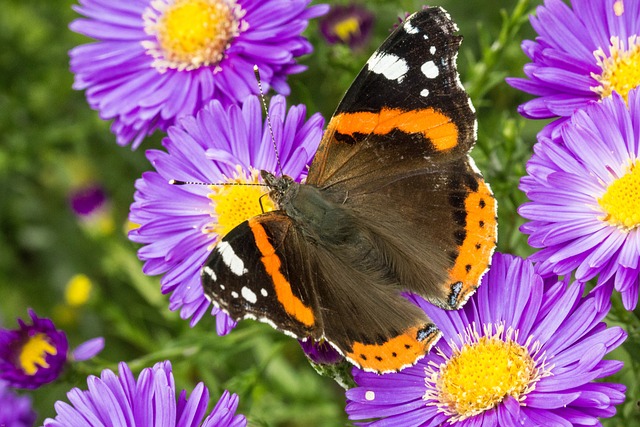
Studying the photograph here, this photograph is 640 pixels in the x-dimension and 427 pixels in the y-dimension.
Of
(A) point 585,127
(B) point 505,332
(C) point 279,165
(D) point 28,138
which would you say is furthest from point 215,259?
(D) point 28,138

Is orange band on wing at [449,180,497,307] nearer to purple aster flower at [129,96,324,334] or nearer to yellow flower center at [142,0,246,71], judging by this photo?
purple aster flower at [129,96,324,334]

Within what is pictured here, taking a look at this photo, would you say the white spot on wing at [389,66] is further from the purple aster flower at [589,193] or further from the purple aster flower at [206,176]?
the purple aster flower at [589,193]

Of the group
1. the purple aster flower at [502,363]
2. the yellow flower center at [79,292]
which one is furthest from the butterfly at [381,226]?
the yellow flower center at [79,292]

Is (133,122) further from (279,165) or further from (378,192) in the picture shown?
(378,192)

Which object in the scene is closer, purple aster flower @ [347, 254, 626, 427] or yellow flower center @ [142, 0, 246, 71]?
purple aster flower @ [347, 254, 626, 427]

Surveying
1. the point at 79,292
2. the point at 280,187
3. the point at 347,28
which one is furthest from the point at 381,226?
the point at 79,292

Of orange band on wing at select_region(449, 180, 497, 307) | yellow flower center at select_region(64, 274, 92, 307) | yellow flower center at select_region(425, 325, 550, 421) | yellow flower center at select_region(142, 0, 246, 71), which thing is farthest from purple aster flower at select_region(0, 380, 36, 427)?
orange band on wing at select_region(449, 180, 497, 307)
